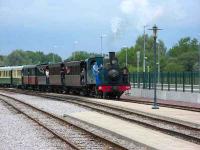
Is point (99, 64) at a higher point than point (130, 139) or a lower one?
higher

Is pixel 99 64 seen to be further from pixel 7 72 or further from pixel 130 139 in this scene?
pixel 7 72

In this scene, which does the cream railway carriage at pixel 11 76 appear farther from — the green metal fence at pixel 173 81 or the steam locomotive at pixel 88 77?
the green metal fence at pixel 173 81

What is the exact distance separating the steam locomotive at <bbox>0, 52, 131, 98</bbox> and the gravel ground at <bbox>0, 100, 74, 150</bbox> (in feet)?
59.7

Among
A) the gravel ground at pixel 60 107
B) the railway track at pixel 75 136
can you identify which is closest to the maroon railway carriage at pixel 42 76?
the gravel ground at pixel 60 107

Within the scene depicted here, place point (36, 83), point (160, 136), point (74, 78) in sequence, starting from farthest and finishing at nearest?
point (36, 83) < point (74, 78) < point (160, 136)

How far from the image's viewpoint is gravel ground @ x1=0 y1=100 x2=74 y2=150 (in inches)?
586

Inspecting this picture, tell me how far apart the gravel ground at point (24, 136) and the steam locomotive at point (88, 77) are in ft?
59.7

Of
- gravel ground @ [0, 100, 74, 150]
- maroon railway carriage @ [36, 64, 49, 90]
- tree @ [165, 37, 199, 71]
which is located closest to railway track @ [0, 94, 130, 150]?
gravel ground @ [0, 100, 74, 150]

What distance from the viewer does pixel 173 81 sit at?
40.1m

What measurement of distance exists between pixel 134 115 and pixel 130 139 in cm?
1025

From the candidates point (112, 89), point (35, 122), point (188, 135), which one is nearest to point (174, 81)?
point (112, 89)

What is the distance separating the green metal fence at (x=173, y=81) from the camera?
37.0m

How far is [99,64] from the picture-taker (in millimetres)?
42750

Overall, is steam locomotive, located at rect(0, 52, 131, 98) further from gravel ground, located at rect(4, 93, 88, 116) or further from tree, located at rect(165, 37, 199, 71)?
tree, located at rect(165, 37, 199, 71)
